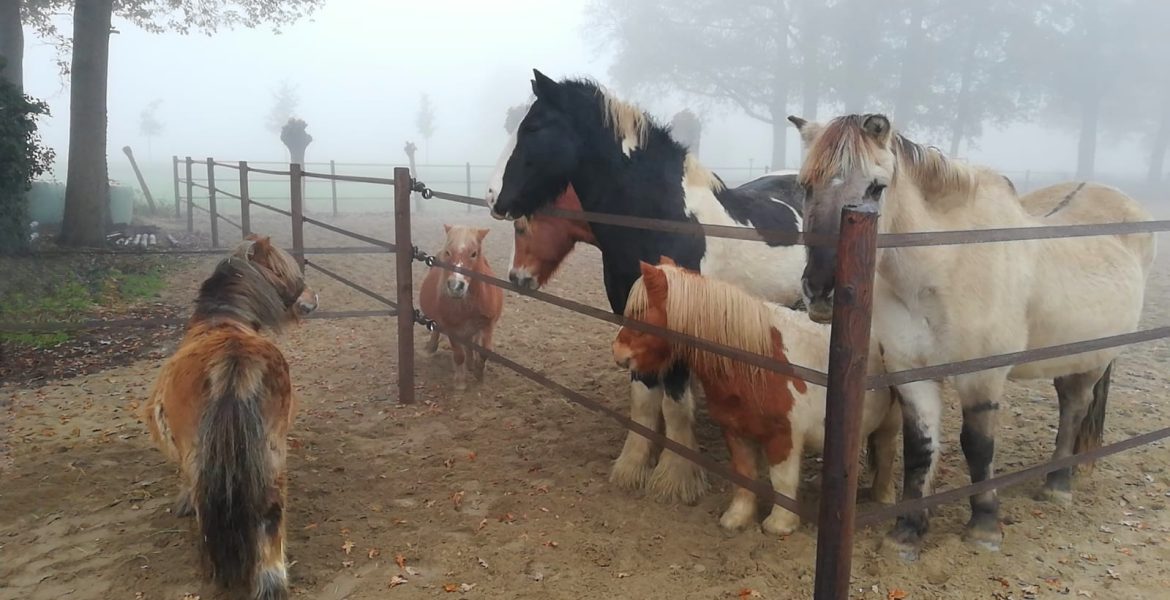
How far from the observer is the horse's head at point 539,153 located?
3.48m

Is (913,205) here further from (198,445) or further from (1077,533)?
A: (198,445)

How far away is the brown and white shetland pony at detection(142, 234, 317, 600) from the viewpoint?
91.8 inches

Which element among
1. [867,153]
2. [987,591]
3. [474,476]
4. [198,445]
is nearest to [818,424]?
[987,591]

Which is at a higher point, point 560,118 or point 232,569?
point 560,118

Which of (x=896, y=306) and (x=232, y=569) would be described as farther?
(x=896, y=306)

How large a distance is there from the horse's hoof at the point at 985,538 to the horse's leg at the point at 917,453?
0.20 metres

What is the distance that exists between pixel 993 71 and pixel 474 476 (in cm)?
3493

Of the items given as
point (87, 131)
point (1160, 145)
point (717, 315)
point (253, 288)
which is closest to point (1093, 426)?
point (717, 315)

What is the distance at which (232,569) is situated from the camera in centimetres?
235

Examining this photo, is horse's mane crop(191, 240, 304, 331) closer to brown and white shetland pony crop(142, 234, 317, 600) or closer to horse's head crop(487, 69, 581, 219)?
brown and white shetland pony crop(142, 234, 317, 600)

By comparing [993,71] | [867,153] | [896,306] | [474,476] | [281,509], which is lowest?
[474,476]

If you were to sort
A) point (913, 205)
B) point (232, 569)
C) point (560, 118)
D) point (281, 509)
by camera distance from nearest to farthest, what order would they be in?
1. point (232, 569)
2. point (281, 509)
3. point (913, 205)
4. point (560, 118)

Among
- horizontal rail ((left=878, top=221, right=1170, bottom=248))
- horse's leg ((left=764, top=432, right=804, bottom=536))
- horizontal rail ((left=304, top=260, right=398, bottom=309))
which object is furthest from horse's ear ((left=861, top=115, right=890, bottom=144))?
horizontal rail ((left=304, top=260, right=398, bottom=309))

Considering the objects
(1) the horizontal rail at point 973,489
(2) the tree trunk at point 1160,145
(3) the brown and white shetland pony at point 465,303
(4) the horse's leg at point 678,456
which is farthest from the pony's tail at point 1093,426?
(2) the tree trunk at point 1160,145
